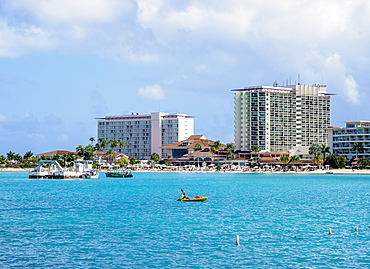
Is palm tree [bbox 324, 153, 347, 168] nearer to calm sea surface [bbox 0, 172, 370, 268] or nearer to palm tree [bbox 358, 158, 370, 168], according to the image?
palm tree [bbox 358, 158, 370, 168]

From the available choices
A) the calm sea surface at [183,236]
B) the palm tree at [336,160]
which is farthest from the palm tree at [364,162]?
the calm sea surface at [183,236]

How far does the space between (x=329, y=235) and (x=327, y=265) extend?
393 inches

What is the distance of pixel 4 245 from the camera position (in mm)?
36750

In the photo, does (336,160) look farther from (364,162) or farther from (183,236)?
(183,236)

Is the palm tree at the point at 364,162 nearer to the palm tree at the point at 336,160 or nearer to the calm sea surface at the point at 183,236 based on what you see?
the palm tree at the point at 336,160

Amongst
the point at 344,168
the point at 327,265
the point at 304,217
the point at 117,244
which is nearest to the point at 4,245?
the point at 117,244

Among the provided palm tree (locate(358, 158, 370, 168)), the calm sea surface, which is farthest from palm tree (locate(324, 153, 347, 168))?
the calm sea surface

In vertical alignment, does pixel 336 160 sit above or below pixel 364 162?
above

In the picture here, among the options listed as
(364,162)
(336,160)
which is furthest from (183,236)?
(336,160)

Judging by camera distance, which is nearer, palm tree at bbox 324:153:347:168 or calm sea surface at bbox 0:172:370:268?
calm sea surface at bbox 0:172:370:268

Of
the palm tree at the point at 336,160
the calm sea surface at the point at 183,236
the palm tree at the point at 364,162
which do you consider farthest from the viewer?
the palm tree at the point at 336,160

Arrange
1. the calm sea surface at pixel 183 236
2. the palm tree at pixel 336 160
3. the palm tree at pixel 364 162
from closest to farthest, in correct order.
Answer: the calm sea surface at pixel 183 236
the palm tree at pixel 364 162
the palm tree at pixel 336 160

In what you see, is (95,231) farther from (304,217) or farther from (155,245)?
(304,217)

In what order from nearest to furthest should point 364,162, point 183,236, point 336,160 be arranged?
point 183,236 → point 364,162 → point 336,160
